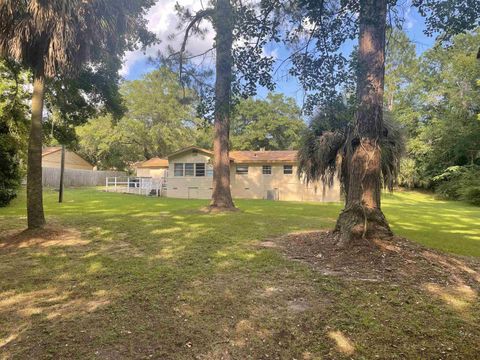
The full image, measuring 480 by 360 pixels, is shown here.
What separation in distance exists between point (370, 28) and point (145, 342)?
5.91 m

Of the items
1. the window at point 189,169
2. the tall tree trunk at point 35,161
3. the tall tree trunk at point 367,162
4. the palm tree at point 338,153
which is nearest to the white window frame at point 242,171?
the window at point 189,169

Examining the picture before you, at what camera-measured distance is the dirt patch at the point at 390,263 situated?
5.01m

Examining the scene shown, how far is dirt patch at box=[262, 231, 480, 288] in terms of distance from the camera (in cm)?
501

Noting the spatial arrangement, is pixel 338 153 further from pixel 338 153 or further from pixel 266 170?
pixel 266 170

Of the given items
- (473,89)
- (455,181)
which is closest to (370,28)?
(455,181)

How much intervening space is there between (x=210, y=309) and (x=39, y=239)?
5548mm

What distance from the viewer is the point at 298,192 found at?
78.1 ft

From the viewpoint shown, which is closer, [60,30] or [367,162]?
[367,162]

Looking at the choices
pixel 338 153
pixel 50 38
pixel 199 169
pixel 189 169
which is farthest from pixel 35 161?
pixel 189 169

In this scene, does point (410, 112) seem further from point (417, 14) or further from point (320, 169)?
point (417, 14)

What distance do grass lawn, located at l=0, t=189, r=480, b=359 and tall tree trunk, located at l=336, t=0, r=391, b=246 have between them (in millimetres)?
1461

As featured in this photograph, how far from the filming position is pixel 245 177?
81.5 ft

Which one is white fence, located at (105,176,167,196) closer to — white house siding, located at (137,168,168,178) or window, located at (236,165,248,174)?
white house siding, located at (137,168,168,178)

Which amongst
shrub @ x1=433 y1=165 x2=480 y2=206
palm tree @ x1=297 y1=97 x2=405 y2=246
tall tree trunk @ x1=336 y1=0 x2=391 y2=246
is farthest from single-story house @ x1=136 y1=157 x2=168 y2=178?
tall tree trunk @ x1=336 y1=0 x2=391 y2=246
